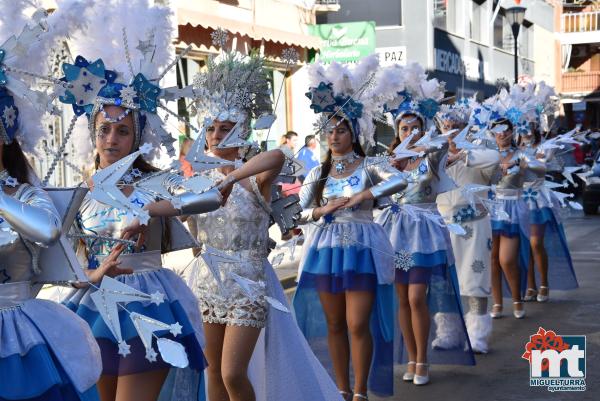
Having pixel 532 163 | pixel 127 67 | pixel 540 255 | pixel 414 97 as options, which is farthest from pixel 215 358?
pixel 540 255

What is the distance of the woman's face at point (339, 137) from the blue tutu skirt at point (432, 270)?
36.4 inches

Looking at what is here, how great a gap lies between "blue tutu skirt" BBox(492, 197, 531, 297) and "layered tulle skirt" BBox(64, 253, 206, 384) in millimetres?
5449

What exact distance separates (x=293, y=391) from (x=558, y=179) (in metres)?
21.6

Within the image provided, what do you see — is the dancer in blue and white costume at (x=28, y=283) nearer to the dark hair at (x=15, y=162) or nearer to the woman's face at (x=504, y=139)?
the dark hair at (x=15, y=162)

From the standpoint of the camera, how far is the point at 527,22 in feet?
130

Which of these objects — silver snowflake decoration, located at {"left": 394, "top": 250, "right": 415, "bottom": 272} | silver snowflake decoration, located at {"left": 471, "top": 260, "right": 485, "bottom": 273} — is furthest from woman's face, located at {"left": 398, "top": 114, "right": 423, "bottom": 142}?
silver snowflake decoration, located at {"left": 471, "top": 260, "right": 485, "bottom": 273}

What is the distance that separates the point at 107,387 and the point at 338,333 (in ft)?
7.60

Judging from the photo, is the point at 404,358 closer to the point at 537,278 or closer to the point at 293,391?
the point at 293,391

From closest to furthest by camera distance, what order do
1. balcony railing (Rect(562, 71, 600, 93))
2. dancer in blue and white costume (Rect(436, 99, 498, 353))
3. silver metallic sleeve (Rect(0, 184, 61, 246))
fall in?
1. silver metallic sleeve (Rect(0, 184, 61, 246))
2. dancer in blue and white costume (Rect(436, 99, 498, 353))
3. balcony railing (Rect(562, 71, 600, 93))

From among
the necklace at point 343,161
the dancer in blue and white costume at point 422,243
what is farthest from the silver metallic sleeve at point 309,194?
the dancer in blue and white costume at point 422,243

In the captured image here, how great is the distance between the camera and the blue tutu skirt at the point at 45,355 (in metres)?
3.10

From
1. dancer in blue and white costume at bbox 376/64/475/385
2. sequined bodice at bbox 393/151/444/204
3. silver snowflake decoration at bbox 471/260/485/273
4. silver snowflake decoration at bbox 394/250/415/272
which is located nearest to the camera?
silver snowflake decoration at bbox 394/250/415/272

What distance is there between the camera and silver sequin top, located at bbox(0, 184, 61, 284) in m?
2.99

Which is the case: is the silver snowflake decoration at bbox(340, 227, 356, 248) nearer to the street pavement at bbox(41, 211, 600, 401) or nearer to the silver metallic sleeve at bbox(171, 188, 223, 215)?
the street pavement at bbox(41, 211, 600, 401)
